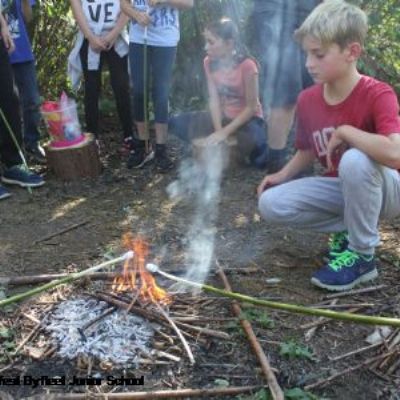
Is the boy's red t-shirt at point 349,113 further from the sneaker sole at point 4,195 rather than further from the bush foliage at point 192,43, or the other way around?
the bush foliage at point 192,43

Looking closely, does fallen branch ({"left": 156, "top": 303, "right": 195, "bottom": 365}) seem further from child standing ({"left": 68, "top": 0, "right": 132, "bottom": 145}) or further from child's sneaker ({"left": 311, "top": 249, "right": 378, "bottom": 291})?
child standing ({"left": 68, "top": 0, "right": 132, "bottom": 145})

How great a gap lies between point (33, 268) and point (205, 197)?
5.12 ft

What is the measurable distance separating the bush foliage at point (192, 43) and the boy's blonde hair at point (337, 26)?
11.0ft

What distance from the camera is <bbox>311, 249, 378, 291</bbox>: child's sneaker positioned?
2990 millimetres

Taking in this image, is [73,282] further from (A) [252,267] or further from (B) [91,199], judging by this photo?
(B) [91,199]

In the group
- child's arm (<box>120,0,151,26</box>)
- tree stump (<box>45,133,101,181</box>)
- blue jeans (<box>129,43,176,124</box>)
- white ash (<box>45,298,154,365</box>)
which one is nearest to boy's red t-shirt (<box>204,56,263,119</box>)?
blue jeans (<box>129,43,176,124</box>)

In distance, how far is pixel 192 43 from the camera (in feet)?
21.0

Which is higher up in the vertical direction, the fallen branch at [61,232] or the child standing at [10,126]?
the child standing at [10,126]

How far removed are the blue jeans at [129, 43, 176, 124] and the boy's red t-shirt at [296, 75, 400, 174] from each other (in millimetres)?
1889

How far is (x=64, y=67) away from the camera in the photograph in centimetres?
655

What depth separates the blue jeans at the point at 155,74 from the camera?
4.82 meters

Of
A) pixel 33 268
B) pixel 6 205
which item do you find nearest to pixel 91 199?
pixel 6 205

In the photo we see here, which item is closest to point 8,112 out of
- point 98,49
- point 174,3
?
point 98,49

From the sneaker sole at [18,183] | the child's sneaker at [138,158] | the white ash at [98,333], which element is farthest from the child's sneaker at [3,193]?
the white ash at [98,333]
